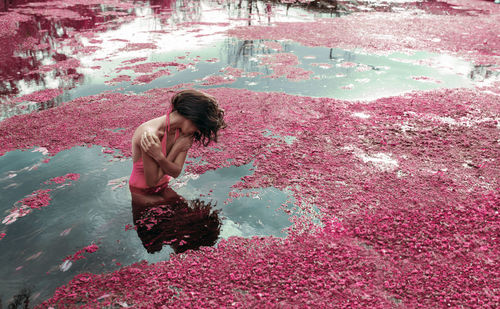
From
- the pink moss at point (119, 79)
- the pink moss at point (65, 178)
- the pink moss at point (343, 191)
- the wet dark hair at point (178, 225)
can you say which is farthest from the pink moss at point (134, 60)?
the wet dark hair at point (178, 225)

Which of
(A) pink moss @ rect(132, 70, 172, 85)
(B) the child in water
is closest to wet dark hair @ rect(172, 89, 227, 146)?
(B) the child in water

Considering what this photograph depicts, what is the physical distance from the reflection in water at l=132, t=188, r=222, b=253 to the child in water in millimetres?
424

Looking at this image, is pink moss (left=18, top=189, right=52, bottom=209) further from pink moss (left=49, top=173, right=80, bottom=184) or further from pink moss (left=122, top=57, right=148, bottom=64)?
pink moss (left=122, top=57, right=148, bottom=64)

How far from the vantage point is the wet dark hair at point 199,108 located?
365 centimetres

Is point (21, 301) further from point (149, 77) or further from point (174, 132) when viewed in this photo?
point (149, 77)

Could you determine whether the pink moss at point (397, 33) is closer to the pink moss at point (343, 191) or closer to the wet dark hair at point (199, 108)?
the pink moss at point (343, 191)

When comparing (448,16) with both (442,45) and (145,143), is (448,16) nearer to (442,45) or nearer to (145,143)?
(442,45)

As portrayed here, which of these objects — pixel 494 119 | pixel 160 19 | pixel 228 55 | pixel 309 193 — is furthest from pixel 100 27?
pixel 494 119

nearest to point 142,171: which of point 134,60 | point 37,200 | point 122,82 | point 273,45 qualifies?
point 37,200

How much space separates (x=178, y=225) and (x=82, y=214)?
1373 millimetres

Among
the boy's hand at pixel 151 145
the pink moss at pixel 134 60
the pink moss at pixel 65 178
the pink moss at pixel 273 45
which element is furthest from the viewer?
the pink moss at pixel 273 45

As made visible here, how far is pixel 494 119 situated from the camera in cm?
664

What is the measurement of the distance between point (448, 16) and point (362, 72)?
1199cm

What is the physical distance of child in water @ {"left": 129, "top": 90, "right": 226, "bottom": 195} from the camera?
366 centimetres
